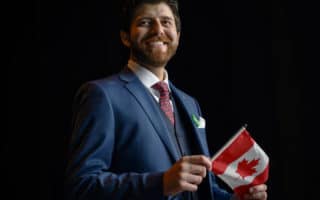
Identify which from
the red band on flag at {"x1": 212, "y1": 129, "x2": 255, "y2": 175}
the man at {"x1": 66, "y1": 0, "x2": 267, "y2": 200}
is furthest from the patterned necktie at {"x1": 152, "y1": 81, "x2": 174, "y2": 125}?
the red band on flag at {"x1": 212, "y1": 129, "x2": 255, "y2": 175}

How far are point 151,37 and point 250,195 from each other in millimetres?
578

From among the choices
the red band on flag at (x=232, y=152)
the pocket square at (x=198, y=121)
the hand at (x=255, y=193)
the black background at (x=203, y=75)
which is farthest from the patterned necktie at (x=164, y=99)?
the black background at (x=203, y=75)

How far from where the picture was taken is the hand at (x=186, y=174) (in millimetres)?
1222

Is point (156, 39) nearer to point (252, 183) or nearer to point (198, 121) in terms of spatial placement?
point (198, 121)

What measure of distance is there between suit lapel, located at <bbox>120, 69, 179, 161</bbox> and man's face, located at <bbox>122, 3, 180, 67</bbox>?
85 millimetres

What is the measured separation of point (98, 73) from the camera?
7.77ft

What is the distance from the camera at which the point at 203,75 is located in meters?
2.54

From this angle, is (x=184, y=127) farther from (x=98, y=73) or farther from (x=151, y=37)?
(x=98, y=73)

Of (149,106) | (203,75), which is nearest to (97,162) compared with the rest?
(149,106)

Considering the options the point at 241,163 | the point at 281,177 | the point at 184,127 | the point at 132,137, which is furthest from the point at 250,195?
the point at 281,177

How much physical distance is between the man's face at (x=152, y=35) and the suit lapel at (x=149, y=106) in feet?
0.28

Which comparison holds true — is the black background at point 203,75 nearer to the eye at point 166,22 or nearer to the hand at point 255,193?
the eye at point 166,22

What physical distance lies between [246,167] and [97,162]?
457 mm

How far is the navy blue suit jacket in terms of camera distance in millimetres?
1297
